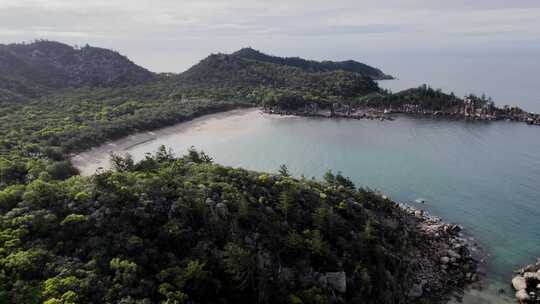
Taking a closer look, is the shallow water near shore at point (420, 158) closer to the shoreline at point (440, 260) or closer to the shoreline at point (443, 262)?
the shoreline at point (443, 262)

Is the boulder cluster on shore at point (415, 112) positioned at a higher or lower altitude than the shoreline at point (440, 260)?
higher

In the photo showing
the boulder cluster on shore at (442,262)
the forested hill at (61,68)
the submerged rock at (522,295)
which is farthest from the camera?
the forested hill at (61,68)

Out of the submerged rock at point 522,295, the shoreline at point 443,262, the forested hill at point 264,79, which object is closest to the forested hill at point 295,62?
the forested hill at point 264,79

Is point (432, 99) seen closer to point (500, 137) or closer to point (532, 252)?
point (500, 137)

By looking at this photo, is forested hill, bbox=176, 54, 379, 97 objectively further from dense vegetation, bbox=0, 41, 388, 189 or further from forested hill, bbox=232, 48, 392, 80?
forested hill, bbox=232, 48, 392, 80

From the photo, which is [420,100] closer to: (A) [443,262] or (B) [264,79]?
(B) [264,79]

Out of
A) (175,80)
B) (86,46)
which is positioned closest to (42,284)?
(175,80)
